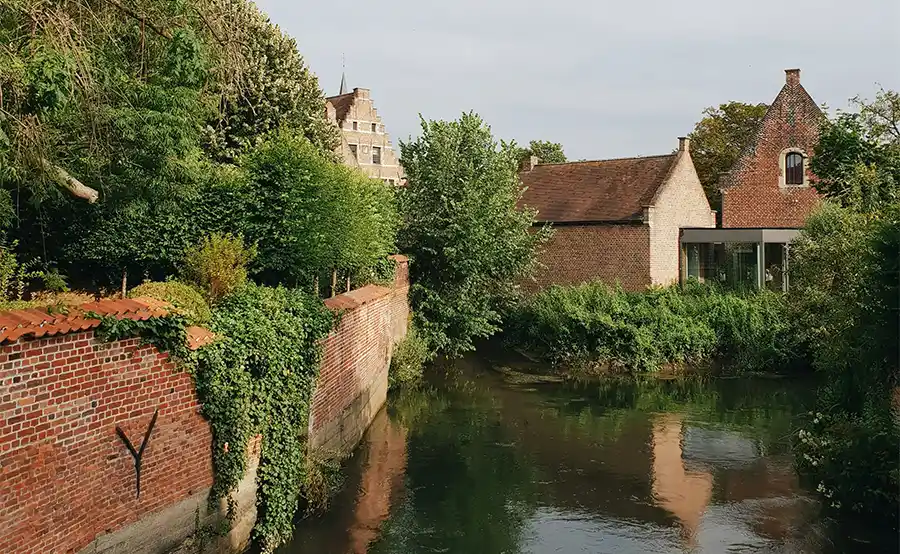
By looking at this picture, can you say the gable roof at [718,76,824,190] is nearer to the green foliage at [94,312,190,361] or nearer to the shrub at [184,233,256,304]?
the shrub at [184,233,256,304]

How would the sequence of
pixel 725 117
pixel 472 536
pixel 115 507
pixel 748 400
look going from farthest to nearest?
pixel 725 117 < pixel 748 400 < pixel 472 536 < pixel 115 507

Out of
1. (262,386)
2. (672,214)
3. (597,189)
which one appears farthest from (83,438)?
(597,189)

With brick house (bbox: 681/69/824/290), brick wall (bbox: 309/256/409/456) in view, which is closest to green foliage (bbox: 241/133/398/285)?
brick wall (bbox: 309/256/409/456)

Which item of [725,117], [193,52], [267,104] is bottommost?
[193,52]

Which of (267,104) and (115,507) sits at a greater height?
(267,104)

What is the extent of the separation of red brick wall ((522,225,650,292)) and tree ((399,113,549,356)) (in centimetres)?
444

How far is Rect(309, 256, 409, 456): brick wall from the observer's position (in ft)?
43.2

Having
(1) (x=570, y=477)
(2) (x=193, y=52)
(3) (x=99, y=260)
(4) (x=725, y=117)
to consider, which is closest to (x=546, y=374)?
(1) (x=570, y=477)

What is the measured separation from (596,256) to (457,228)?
791cm

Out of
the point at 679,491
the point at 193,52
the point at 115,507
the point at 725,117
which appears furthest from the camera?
the point at 725,117

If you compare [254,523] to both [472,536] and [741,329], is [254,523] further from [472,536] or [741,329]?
[741,329]

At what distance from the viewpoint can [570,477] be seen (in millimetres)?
14039

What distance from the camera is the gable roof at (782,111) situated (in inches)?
1194

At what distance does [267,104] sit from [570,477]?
12670 mm
